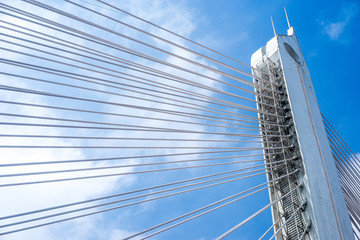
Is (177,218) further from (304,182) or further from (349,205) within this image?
(349,205)

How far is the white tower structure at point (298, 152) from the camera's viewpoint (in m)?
3.87

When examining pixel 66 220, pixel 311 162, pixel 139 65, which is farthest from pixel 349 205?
pixel 66 220

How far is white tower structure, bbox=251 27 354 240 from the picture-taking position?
12.7 ft

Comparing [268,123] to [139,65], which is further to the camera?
[268,123]

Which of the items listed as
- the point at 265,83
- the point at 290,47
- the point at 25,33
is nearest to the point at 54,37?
the point at 25,33

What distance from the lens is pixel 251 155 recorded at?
3922 millimetres

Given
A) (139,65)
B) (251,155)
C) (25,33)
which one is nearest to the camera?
(25,33)

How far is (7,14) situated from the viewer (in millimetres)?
2727

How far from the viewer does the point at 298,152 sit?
4160mm

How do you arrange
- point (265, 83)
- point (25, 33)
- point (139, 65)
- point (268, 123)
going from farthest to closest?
point (265, 83) → point (268, 123) → point (139, 65) → point (25, 33)

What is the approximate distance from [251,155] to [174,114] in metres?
0.95

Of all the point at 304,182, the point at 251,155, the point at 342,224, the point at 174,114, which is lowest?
the point at 342,224

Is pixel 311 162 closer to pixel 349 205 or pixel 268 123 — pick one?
pixel 268 123

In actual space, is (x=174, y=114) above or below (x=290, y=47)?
below
